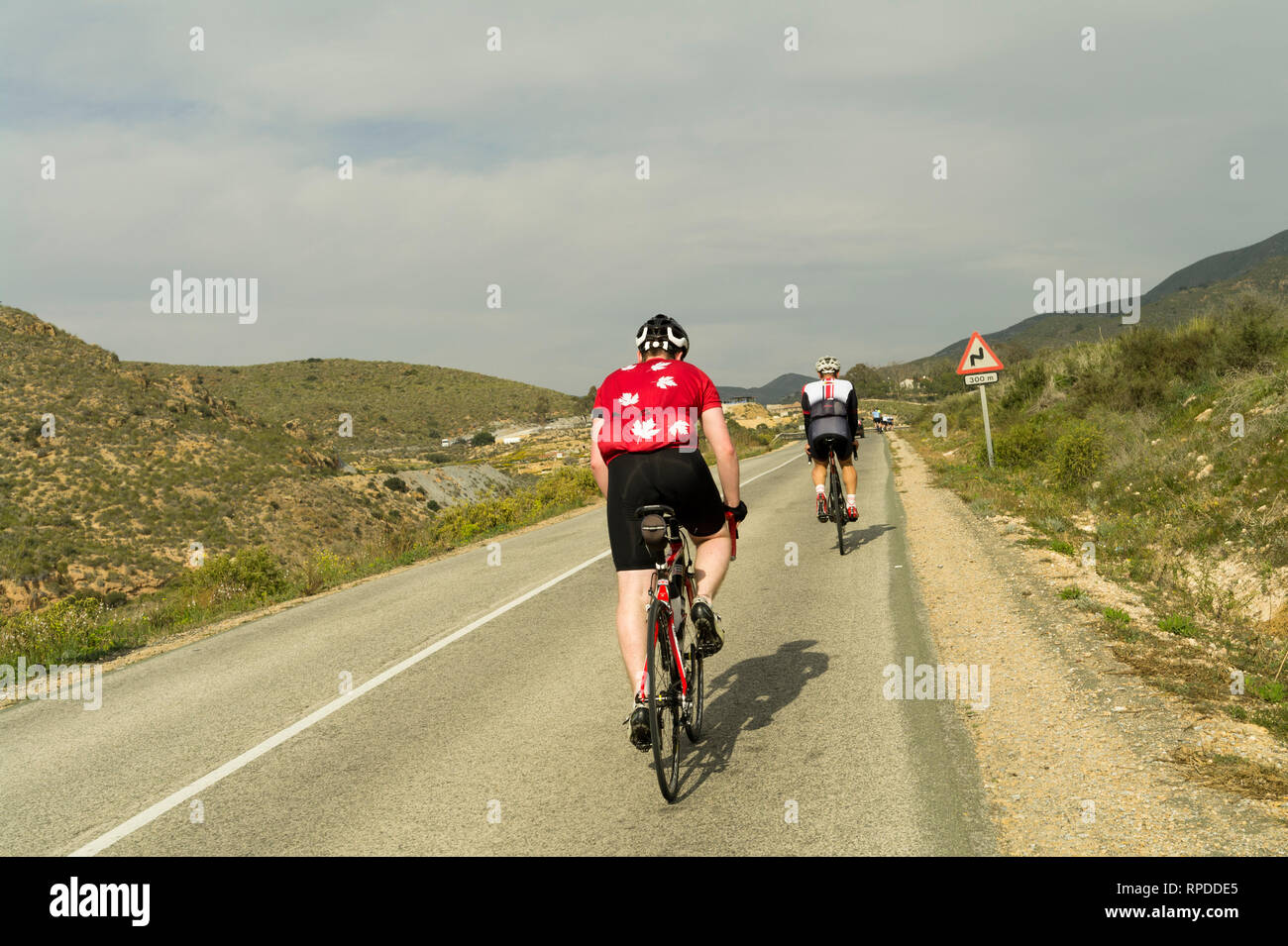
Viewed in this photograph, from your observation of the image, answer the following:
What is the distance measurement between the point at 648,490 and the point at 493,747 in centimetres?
206

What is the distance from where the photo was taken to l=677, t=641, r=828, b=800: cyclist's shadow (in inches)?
182

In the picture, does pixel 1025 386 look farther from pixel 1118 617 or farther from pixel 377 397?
pixel 377 397

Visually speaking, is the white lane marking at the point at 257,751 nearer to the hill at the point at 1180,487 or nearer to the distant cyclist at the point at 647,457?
the distant cyclist at the point at 647,457

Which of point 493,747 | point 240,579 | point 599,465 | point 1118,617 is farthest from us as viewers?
point 240,579

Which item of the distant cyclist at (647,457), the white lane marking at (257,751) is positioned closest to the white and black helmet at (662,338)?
the distant cyclist at (647,457)

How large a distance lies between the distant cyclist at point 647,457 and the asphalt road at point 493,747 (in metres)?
0.71

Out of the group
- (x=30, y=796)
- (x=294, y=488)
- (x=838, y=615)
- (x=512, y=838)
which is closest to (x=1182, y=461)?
(x=838, y=615)

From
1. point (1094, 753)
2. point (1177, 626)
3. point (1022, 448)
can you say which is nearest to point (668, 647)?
point (1094, 753)

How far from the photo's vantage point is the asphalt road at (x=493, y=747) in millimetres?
3848

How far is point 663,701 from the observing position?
4039mm

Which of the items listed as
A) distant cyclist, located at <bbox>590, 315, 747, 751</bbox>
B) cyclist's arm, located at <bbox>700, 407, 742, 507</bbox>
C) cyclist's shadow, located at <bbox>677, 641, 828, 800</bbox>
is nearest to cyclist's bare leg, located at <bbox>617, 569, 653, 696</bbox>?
distant cyclist, located at <bbox>590, 315, 747, 751</bbox>

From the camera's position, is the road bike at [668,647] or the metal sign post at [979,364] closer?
the road bike at [668,647]

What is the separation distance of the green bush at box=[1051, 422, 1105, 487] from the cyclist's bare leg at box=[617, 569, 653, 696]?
12.5 meters
